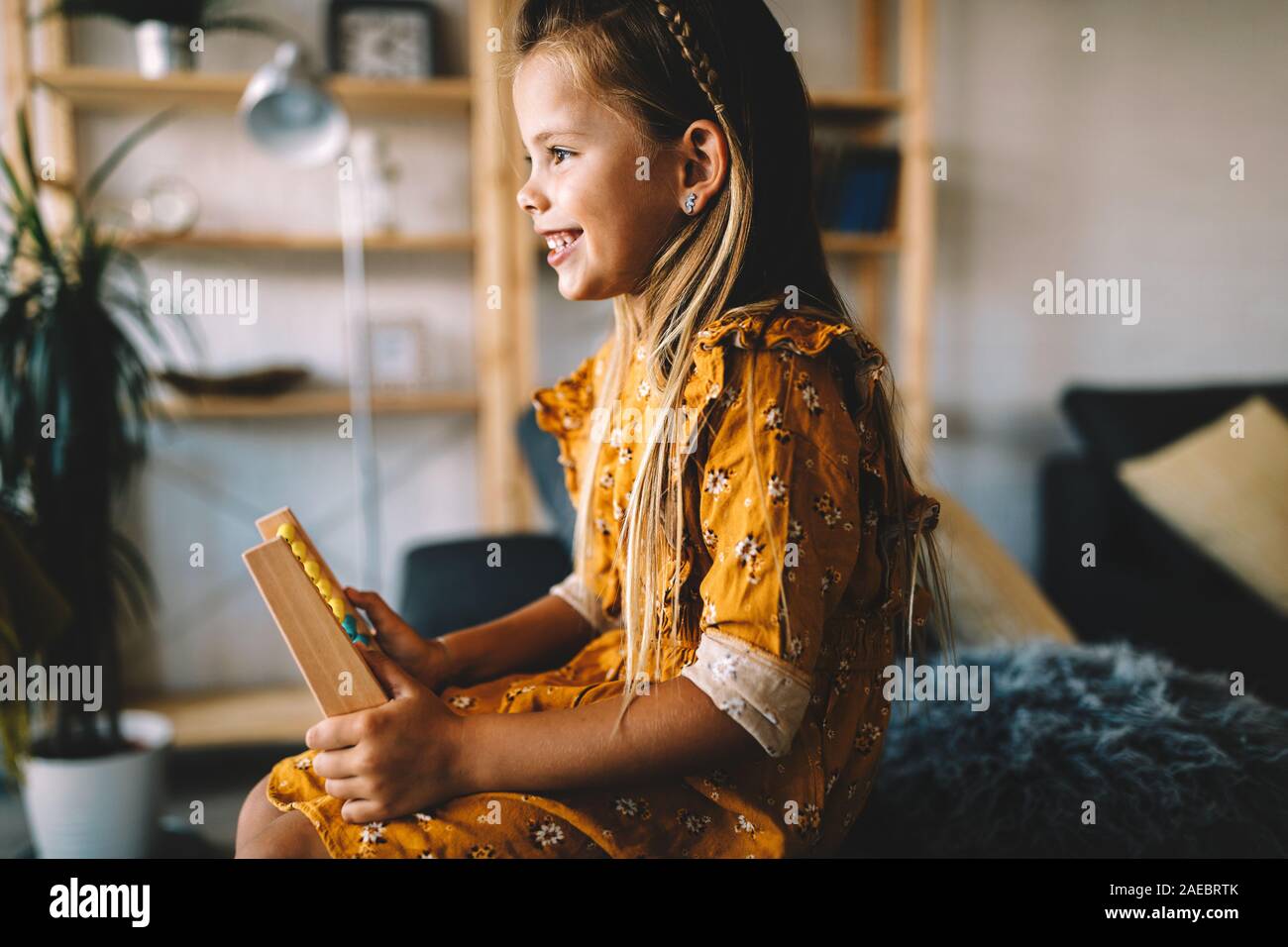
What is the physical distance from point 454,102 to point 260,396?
904mm

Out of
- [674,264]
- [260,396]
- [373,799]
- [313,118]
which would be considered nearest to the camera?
[373,799]

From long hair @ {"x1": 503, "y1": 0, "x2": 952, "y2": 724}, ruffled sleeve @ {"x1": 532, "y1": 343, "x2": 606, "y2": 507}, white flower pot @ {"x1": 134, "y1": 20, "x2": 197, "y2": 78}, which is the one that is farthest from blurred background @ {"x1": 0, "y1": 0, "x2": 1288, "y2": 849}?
long hair @ {"x1": 503, "y1": 0, "x2": 952, "y2": 724}

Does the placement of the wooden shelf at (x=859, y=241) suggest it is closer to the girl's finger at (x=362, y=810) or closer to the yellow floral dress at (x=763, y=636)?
the yellow floral dress at (x=763, y=636)

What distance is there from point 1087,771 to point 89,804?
1.62 meters

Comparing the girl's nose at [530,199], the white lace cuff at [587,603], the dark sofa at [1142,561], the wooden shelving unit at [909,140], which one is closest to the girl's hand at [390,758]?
the white lace cuff at [587,603]

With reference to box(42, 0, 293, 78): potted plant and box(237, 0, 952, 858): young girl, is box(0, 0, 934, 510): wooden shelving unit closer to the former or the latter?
box(42, 0, 293, 78): potted plant

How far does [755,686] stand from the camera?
0.64m

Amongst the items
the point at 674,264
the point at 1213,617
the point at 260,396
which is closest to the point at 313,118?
the point at 260,396

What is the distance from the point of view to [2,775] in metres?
2.14

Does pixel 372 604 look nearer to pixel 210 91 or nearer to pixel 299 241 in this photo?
pixel 299 241

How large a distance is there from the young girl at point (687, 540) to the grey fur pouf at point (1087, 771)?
0.22 m

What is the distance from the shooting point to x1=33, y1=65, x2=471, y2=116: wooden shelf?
7.04 feet

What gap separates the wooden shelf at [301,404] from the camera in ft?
7.58
